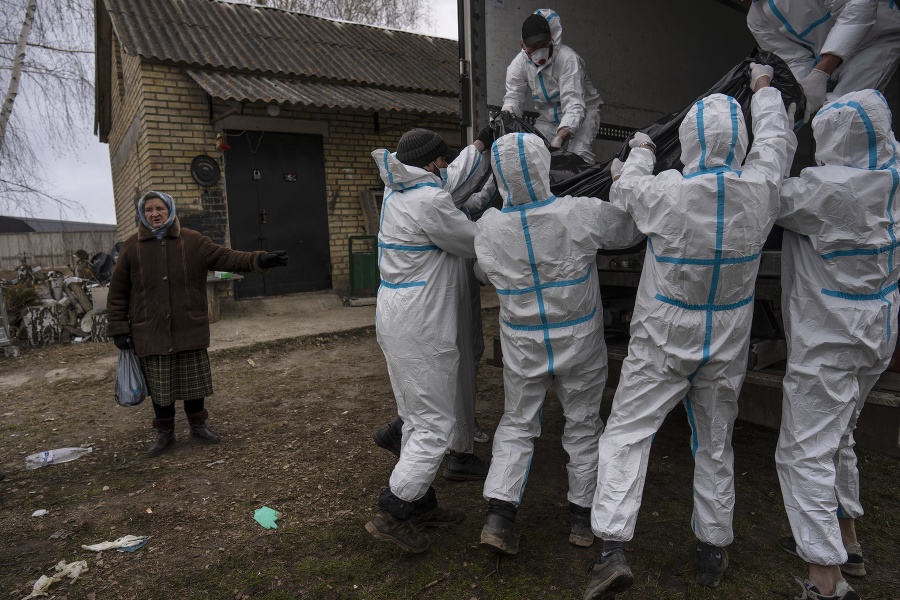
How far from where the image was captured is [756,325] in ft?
9.68

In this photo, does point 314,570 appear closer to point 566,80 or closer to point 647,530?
point 647,530

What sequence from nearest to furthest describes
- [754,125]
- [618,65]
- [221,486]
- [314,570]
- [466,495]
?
[754,125] < [314,570] < [466,495] < [221,486] < [618,65]

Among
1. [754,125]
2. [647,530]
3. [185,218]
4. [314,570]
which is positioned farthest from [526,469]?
[185,218]

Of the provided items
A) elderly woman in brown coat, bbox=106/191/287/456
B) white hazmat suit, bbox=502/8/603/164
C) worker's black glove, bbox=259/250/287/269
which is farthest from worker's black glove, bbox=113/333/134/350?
white hazmat suit, bbox=502/8/603/164

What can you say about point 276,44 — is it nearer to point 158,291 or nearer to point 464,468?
point 158,291

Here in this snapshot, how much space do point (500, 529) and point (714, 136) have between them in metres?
1.72

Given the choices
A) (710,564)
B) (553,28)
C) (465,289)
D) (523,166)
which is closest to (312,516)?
(465,289)

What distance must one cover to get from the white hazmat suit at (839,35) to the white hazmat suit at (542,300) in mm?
1540

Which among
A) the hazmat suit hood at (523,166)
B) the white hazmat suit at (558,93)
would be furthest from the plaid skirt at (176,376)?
the white hazmat suit at (558,93)

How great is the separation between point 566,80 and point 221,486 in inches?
129

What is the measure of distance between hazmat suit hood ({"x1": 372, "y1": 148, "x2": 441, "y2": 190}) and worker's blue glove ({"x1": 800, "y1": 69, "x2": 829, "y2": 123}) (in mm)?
1799

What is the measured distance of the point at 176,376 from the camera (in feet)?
12.9

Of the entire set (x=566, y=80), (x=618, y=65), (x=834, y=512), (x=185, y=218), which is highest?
(x=618, y=65)

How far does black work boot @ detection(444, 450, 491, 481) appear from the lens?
11.1 ft
